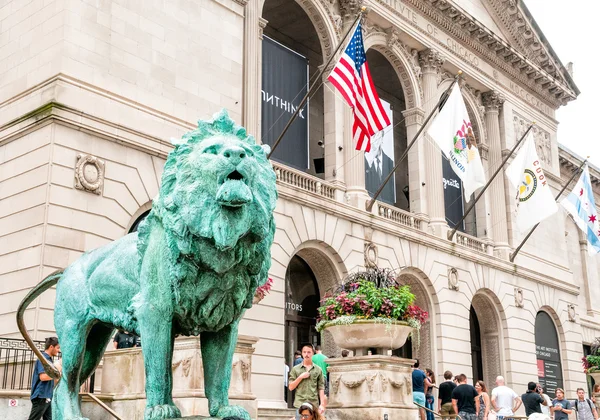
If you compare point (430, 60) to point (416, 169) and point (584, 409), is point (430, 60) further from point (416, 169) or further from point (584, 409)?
point (584, 409)

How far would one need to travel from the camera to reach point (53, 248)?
51.1 feet

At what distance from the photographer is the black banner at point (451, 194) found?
101 ft

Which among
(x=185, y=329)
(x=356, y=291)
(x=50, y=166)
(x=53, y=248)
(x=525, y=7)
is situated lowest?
(x=185, y=329)

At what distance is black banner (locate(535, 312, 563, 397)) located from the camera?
33188 millimetres

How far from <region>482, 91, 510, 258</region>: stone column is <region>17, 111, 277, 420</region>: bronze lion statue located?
29727 millimetres

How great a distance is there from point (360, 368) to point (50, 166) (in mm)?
8003

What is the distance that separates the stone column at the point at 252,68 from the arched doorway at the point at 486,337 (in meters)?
14.1

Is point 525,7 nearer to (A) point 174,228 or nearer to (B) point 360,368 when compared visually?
(B) point 360,368

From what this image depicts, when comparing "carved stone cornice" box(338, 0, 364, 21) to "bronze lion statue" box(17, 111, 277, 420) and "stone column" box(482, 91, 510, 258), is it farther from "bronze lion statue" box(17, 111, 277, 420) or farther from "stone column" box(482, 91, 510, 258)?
"bronze lion statue" box(17, 111, 277, 420)

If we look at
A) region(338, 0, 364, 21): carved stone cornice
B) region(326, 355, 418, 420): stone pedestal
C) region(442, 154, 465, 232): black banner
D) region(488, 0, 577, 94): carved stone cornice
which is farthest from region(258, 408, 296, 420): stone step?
region(488, 0, 577, 94): carved stone cornice


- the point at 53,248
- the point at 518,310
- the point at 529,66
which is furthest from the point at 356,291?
the point at 529,66

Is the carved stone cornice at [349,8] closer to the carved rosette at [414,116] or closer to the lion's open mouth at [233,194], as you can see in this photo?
the carved rosette at [414,116]

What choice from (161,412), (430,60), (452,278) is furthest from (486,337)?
(161,412)

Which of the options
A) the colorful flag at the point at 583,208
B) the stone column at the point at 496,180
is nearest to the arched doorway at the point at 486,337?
the stone column at the point at 496,180
